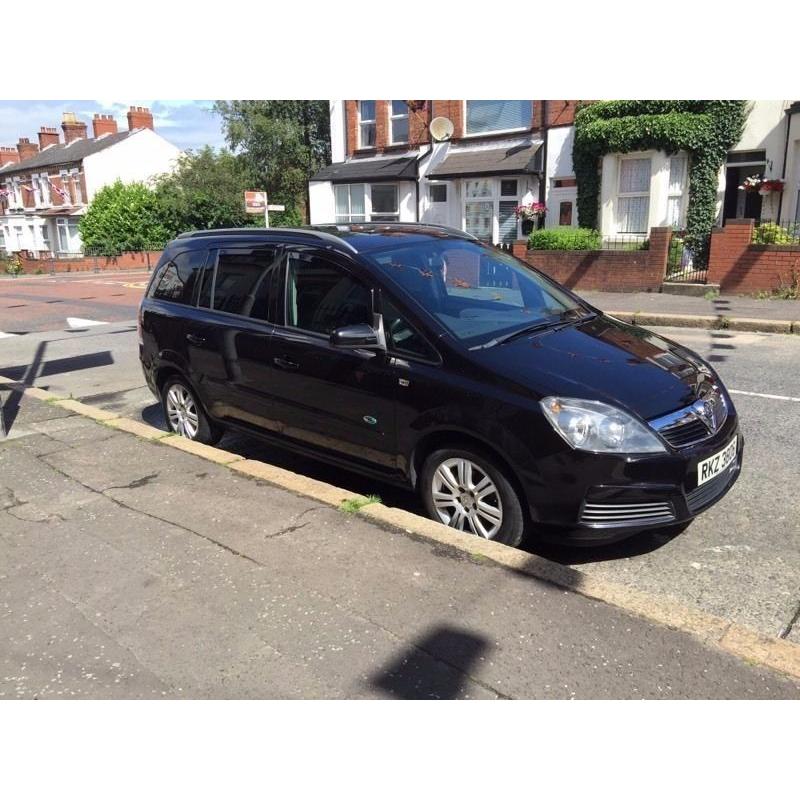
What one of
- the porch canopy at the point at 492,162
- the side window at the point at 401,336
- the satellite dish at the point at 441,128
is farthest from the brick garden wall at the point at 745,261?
the side window at the point at 401,336

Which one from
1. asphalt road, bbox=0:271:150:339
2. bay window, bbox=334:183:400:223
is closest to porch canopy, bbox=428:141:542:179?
bay window, bbox=334:183:400:223

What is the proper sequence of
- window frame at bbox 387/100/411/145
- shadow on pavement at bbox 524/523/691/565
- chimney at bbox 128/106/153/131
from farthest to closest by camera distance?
chimney at bbox 128/106/153/131 → window frame at bbox 387/100/411/145 → shadow on pavement at bbox 524/523/691/565

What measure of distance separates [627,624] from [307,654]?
4.50 feet

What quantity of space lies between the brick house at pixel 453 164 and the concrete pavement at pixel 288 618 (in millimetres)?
17992

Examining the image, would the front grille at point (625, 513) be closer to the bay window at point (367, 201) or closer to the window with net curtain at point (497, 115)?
the window with net curtain at point (497, 115)

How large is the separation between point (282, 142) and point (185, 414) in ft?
124

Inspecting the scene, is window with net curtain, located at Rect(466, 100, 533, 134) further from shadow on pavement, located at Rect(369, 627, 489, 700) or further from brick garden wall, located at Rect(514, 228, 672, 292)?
shadow on pavement, located at Rect(369, 627, 489, 700)

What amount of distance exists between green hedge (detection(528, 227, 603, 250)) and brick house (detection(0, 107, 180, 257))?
137 feet

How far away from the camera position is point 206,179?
4369cm

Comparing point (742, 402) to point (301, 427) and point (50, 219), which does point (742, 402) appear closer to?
point (301, 427)

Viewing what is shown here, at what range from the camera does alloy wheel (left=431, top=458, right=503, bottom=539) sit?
388 centimetres

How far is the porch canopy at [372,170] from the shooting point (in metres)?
23.8

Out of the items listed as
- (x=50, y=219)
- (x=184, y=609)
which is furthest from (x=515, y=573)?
(x=50, y=219)

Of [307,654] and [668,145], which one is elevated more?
[668,145]
